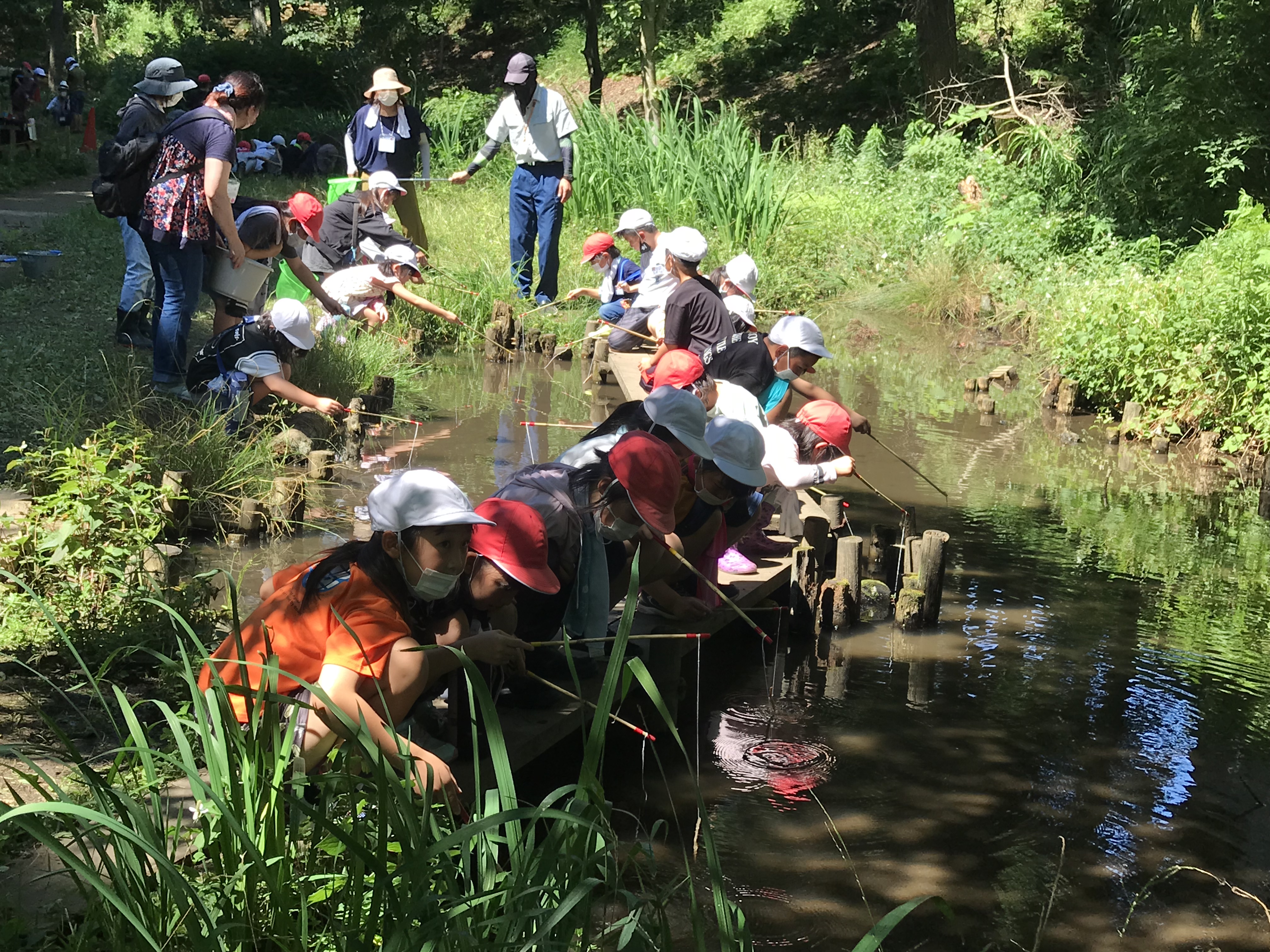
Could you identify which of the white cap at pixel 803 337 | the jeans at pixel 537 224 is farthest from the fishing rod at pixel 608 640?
the jeans at pixel 537 224

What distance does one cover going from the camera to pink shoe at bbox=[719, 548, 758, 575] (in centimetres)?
620

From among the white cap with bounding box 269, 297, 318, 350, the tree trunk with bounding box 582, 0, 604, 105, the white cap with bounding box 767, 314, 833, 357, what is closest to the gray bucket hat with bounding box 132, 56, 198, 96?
the white cap with bounding box 269, 297, 318, 350

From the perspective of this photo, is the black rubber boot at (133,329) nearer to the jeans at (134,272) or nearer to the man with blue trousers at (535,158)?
the jeans at (134,272)

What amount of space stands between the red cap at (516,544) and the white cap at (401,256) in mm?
6151

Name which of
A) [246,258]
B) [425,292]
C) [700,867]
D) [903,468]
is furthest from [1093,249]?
[700,867]

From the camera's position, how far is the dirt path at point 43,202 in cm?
1482

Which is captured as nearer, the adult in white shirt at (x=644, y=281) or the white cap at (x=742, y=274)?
the white cap at (x=742, y=274)

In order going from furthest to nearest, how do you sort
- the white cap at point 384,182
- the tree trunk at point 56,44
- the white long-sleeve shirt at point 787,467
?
the tree trunk at point 56,44 → the white cap at point 384,182 → the white long-sleeve shirt at point 787,467

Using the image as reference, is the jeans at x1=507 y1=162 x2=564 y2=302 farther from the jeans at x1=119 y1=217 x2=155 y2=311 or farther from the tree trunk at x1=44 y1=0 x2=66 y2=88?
the tree trunk at x1=44 y1=0 x2=66 y2=88

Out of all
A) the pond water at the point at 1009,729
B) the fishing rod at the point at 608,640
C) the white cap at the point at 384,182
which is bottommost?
the pond water at the point at 1009,729

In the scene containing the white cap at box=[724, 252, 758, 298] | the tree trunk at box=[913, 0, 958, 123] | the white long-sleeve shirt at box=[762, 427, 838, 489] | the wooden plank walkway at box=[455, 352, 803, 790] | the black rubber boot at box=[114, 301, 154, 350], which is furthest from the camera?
the tree trunk at box=[913, 0, 958, 123]

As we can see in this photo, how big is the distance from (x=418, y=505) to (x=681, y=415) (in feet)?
5.57

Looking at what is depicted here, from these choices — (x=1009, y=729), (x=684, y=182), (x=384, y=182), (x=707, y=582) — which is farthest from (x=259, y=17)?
(x=707, y=582)

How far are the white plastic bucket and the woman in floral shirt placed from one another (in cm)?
11
